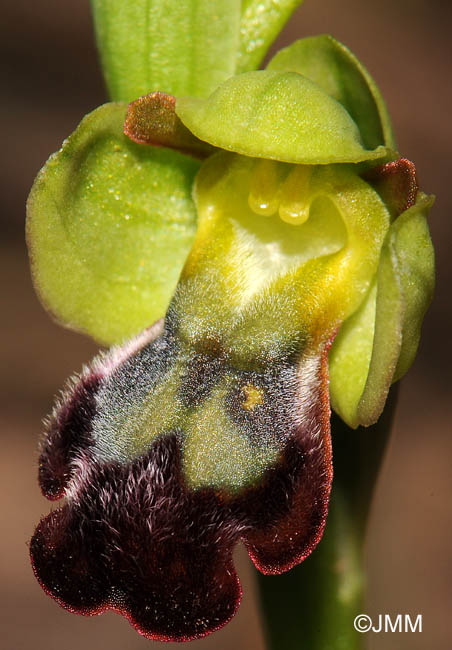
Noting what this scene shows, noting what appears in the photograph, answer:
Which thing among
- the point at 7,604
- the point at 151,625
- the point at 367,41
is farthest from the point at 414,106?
the point at 151,625

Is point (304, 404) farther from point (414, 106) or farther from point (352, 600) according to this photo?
point (414, 106)

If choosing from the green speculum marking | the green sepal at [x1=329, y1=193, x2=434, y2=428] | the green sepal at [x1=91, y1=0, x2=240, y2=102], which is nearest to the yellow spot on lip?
the green speculum marking

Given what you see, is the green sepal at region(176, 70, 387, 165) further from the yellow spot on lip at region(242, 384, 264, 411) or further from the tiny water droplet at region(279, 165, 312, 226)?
the yellow spot on lip at region(242, 384, 264, 411)

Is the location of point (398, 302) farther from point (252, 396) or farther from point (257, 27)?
point (257, 27)

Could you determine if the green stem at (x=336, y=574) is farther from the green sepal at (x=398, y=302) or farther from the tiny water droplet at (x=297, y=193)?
the tiny water droplet at (x=297, y=193)

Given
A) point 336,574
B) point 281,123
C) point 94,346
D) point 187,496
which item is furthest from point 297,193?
point 94,346

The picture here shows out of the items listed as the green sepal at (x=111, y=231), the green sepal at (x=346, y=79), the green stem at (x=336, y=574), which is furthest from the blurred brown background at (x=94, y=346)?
the green sepal at (x=346, y=79)
